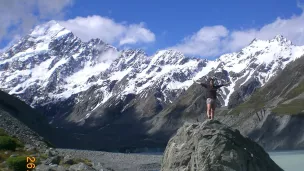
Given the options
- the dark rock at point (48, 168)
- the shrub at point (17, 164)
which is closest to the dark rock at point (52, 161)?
the dark rock at point (48, 168)

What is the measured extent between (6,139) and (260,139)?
563 feet

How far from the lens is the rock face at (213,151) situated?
78.1ft

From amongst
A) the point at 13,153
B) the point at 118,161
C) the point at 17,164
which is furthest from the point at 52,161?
the point at 118,161

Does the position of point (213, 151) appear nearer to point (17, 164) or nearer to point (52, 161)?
point (17, 164)

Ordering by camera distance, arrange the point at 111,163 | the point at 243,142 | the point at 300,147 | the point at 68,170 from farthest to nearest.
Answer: the point at 300,147, the point at 111,163, the point at 68,170, the point at 243,142

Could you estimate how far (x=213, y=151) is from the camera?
78.8ft

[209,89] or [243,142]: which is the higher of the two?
[209,89]

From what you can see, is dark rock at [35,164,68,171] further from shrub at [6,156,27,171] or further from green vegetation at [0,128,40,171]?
shrub at [6,156,27,171]

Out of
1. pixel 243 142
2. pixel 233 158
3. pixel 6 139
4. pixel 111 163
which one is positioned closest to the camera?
pixel 233 158

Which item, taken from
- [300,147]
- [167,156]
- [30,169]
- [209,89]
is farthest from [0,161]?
[300,147]

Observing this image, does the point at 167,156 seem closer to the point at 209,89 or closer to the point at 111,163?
the point at 209,89

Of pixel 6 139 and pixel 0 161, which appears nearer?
pixel 0 161

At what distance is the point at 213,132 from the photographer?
2477 cm

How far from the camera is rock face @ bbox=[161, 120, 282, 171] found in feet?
78.1
